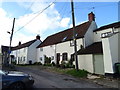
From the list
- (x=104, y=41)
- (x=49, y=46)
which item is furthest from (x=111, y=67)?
(x=49, y=46)

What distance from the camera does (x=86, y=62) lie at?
17.6 meters

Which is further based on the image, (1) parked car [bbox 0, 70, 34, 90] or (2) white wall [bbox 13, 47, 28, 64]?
(2) white wall [bbox 13, 47, 28, 64]

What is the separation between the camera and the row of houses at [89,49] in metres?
14.1

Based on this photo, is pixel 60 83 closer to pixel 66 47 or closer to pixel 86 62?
pixel 86 62

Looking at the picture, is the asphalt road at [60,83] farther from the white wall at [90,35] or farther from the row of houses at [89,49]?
the white wall at [90,35]

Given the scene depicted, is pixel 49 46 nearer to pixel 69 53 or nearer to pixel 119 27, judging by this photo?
pixel 69 53

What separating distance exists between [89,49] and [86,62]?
1.93m

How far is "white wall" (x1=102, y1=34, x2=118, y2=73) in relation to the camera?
44.7ft

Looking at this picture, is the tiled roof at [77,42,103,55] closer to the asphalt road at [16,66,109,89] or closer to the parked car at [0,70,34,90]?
the asphalt road at [16,66,109,89]

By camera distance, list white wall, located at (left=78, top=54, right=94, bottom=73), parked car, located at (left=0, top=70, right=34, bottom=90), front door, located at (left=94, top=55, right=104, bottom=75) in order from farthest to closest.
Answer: white wall, located at (left=78, top=54, right=94, bottom=73), front door, located at (left=94, top=55, right=104, bottom=75), parked car, located at (left=0, top=70, right=34, bottom=90)

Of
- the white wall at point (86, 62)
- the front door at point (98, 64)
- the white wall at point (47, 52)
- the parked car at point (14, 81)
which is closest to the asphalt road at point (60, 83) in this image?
the parked car at point (14, 81)

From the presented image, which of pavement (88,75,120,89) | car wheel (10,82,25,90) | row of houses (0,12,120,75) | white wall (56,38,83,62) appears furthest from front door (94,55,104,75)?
car wheel (10,82,25,90)

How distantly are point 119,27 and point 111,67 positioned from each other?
6444 mm

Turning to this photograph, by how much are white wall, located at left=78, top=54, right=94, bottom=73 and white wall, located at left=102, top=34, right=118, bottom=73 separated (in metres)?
2.76
